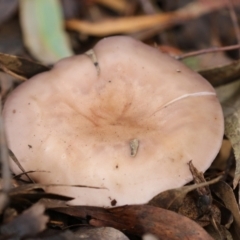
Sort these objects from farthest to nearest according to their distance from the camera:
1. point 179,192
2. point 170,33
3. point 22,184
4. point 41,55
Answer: point 170,33 < point 41,55 < point 22,184 < point 179,192

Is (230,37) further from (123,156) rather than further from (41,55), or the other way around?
(123,156)

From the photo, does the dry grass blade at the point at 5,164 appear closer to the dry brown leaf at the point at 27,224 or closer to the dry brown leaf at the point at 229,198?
the dry brown leaf at the point at 27,224

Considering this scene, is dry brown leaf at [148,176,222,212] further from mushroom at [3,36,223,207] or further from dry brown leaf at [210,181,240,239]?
dry brown leaf at [210,181,240,239]

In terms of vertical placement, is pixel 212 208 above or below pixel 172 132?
below

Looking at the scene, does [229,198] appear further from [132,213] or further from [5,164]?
[5,164]

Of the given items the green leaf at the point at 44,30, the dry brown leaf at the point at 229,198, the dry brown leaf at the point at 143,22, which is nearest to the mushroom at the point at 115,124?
the dry brown leaf at the point at 229,198

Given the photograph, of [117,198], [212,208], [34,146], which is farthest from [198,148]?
[34,146]
